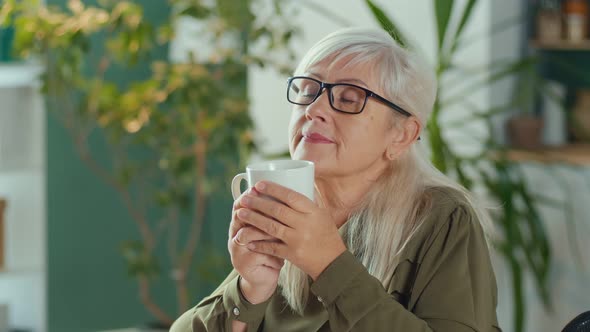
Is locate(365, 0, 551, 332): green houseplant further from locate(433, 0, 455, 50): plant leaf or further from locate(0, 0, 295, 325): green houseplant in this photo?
locate(0, 0, 295, 325): green houseplant

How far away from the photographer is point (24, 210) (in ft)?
13.0

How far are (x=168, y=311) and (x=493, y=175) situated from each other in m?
1.77

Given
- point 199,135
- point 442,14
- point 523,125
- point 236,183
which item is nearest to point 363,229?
point 236,183

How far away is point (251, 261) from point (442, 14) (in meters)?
1.63

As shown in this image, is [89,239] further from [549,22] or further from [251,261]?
[251,261]

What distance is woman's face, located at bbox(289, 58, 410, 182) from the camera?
1507 millimetres

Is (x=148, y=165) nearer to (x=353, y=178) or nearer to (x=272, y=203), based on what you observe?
(x=353, y=178)

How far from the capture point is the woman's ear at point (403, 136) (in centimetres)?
157

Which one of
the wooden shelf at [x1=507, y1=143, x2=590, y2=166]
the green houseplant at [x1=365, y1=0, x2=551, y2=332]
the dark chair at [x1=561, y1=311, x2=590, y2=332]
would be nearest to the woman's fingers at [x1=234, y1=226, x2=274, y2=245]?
the dark chair at [x1=561, y1=311, x2=590, y2=332]

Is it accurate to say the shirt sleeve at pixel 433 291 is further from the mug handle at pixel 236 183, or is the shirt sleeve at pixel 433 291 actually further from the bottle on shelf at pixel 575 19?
the bottle on shelf at pixel 575 19

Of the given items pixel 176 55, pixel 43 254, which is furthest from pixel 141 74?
pixel 43 254

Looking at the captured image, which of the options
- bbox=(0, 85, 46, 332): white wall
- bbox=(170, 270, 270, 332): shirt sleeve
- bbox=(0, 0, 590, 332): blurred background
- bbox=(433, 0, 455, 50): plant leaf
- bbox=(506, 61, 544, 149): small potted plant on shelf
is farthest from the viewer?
bbox=(0, 85, 46, 332): white wall

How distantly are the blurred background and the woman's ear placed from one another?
120cm

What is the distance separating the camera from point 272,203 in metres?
1.26
